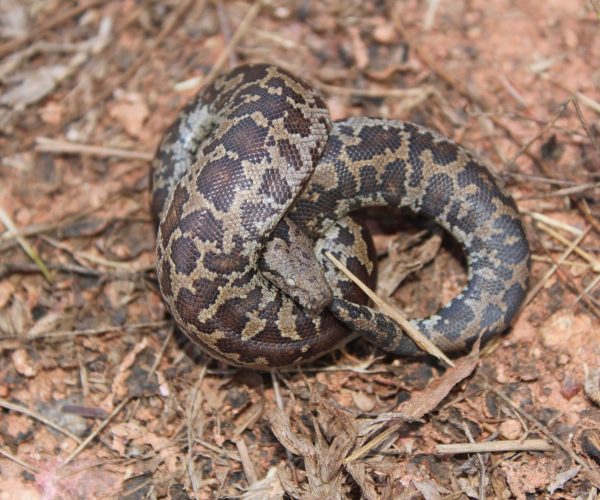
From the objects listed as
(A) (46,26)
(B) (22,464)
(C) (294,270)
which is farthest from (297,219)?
(A) (46,26)

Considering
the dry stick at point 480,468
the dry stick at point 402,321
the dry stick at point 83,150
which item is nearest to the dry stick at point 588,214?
the dry stick at point 402,321

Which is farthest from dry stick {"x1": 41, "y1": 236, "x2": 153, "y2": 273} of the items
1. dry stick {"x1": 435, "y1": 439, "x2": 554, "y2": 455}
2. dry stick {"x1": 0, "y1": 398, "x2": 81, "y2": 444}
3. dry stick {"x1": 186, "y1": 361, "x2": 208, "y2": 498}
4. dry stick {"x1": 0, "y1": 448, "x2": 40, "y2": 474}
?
dry stick {"x1": 435, "y1": 439, "x2": 554, "y2": 455}

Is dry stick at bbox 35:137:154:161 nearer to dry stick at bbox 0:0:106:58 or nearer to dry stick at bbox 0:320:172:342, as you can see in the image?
dry stick at bbox 0:0:106:58

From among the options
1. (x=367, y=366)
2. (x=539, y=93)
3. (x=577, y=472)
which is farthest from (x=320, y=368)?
(x=539, y=93)

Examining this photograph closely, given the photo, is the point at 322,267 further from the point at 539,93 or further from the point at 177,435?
the point at 539,93

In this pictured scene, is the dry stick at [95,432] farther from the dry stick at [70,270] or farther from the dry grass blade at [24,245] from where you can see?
the dry grass blade at [24,245]

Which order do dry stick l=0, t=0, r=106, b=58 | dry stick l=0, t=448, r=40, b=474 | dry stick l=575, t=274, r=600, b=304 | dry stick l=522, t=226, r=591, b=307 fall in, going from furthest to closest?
dry stick l=0, t=0, r=106, b=58 < dry stick l=522, t=226, r=591, b=307 < dry stick l=575, t=274, r=600, b=304 < dry stick l=0, t=448, r=40, b=474
